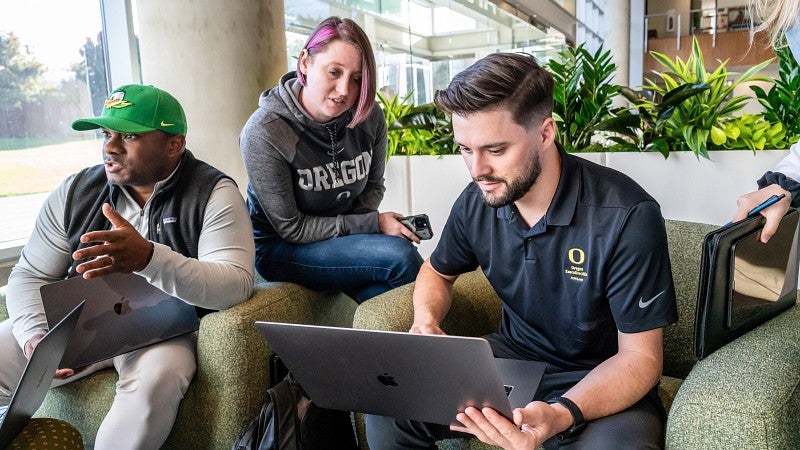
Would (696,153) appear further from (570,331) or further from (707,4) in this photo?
(707,4)

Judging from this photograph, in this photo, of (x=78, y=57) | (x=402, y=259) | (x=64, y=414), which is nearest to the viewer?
(x=64, y=414)

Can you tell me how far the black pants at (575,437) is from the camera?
133 cm

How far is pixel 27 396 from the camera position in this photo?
1.47 meters

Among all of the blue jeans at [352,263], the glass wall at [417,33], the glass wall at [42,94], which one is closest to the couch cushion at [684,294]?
the blue jeans at [352,263]

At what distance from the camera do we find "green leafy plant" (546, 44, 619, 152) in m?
2.88

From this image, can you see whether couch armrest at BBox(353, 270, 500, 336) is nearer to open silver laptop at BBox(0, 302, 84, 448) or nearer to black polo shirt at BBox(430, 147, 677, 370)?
black polo shirt at BBox(430, 147, 677, 370)

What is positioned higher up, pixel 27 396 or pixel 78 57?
pixel 78 57

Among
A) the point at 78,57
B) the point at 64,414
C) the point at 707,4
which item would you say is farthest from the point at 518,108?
the point at 707,4

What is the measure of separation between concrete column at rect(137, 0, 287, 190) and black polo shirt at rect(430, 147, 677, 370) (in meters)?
1.78

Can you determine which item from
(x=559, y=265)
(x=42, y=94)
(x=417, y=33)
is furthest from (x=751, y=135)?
(x=417, y=33)

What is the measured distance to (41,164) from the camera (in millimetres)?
3158

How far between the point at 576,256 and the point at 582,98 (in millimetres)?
1532

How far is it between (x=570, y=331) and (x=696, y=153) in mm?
1248

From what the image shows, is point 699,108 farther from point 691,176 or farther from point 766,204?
point 766,204
